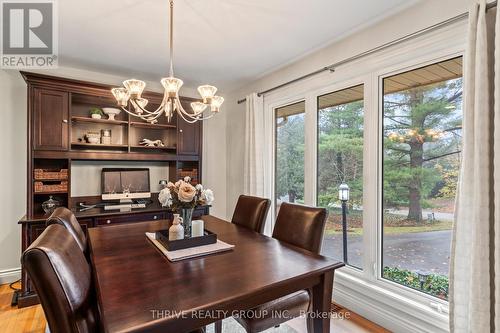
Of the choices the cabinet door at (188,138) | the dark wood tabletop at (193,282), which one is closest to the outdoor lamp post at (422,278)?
the dark wood tabletop at (193,282)

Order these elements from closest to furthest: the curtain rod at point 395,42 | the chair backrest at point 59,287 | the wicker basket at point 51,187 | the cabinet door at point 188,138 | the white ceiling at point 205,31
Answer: the chair backrest at point 59,287, the curtain rod at point 395,42, the white ceiling at point 205,31, the wicker basket at point 51,187, the cabinet door at point 188,138

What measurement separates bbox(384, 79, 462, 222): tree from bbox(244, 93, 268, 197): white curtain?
1.56 meters

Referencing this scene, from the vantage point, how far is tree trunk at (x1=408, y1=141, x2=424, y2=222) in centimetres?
208

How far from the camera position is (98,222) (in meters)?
2.80

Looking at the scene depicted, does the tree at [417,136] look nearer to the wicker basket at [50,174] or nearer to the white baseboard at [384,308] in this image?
the white baseboard at [384,308]

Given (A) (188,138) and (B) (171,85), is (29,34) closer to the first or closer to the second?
(B) (171,85)

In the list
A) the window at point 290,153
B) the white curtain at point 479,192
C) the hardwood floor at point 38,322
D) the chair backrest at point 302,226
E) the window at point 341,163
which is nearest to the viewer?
the white curtain at point 479,192

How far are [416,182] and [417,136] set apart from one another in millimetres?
359

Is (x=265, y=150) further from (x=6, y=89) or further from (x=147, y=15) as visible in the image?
(x=6, y=89)

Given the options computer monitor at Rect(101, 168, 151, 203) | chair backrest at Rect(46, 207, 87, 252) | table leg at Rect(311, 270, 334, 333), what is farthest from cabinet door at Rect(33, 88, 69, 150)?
table leg at Rect(311, 270, 334, 333)

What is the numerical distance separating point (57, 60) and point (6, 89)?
60cm

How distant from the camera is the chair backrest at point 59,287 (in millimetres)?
903

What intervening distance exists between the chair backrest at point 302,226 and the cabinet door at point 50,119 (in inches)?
95.9

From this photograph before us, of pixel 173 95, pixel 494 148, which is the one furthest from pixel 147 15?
pixel 494 148
